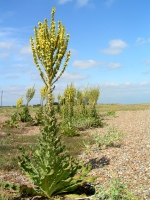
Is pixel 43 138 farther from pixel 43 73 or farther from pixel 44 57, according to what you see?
pixel 44 57

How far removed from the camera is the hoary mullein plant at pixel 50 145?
17.1ft

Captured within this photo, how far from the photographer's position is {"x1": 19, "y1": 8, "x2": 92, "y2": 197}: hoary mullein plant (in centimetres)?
522

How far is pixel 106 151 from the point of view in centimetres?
897

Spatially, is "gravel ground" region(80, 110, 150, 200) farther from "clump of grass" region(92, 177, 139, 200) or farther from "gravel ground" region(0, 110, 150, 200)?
"clump of grass" region(92, 177, 139, 200)

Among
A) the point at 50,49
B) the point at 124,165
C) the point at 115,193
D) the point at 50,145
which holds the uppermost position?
the point at 50,49

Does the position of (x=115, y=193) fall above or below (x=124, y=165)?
above

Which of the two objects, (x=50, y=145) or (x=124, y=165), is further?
(x=124, y=165)

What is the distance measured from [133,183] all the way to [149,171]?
95 centimetres

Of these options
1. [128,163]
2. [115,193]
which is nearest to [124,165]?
[128,163]

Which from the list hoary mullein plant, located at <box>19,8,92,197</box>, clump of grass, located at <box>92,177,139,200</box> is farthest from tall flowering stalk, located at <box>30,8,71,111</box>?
clump of grass, located at <box>92,177,139,200</box>

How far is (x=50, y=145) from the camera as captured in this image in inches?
206

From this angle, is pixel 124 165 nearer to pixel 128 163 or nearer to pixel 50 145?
pixel 128 163

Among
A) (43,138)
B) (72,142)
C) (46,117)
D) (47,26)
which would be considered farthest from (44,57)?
(72,142)

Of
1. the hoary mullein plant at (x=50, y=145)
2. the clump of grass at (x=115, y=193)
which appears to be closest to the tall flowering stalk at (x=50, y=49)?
the hoary mullein plant at (x=50, y=145)
